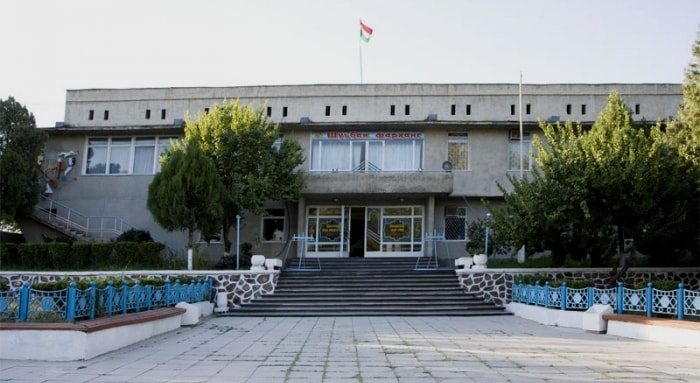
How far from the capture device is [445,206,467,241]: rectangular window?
24.0 metres

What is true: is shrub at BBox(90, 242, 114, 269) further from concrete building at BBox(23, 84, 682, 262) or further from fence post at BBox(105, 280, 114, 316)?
fence post at BBox(105, 280, 114, 316)

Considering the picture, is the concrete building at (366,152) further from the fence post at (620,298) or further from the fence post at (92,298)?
the fence post at (92,298)

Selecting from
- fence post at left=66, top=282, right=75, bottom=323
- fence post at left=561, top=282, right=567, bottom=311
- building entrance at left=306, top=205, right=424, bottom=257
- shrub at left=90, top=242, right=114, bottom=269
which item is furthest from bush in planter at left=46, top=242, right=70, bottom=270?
fence post at left=561, top=282, right=567, bottom=311

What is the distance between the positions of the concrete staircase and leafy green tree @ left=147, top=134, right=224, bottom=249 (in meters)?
3.18

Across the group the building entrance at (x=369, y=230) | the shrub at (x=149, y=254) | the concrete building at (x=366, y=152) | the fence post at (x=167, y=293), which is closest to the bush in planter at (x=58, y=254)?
the shrub at (x=149, y=254)

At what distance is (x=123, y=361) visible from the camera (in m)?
8.34

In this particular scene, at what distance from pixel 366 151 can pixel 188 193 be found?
7310 mm

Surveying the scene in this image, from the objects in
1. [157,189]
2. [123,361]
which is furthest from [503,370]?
[157,189]

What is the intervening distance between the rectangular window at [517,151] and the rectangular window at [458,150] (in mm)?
1606

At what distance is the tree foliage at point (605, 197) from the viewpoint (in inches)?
638

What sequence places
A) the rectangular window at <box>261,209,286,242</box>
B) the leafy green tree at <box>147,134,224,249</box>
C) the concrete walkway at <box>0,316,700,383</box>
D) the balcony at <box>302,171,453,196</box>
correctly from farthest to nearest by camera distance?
1. the rectangular window at <box>261,209,286,242</box>
2. the balcony at <box>302,171,453,196</box>
3. the leafy green tree at <box>147,134,224,249</box>
4. the concrete walkway at <box>0,316,700,383</box>

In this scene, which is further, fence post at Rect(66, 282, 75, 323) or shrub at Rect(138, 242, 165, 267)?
shrub at Rect(138, 242, 165, 267)

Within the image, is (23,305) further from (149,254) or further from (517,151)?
(517,151)

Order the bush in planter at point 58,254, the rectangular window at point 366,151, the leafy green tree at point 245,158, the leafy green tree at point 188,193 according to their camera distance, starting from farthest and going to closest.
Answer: the rectangular window at point 366,151 → the leafy green tree at point 245,158 → the bush in planter at point 58,254 → the leafy green tree at point 188,193
